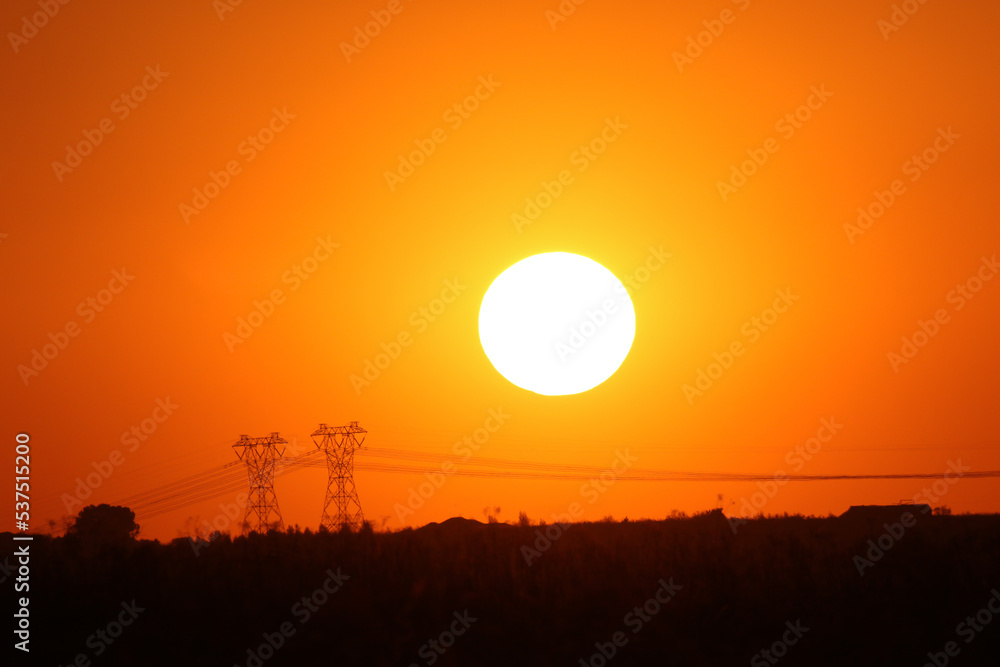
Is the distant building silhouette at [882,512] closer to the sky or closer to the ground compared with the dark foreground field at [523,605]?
closer to the sky

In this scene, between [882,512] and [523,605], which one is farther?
[882,512]

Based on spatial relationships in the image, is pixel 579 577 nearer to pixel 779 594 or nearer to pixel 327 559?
pixel 779 594

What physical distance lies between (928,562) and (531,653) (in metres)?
10.7

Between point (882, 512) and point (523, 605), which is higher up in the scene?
point (882, 512)

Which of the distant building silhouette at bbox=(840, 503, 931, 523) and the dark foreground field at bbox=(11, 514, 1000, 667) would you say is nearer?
the dark foreground field at bbox=(11, 514, 1000, 667)

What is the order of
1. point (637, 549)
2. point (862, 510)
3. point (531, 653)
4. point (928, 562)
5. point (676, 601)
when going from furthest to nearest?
1. point (862, 510)
2. point (637, 549)
3. point (928, 562)
4. point (676, 601)
5. point (531, 653)

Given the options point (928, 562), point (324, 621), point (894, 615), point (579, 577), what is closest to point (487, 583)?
point (579, 577)

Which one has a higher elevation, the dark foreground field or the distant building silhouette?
the distant building silhouette

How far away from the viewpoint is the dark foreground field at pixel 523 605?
20688 millimetres

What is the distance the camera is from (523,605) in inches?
865

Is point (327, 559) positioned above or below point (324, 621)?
above

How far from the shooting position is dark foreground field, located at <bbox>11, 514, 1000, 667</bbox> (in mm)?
20688

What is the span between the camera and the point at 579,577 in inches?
917

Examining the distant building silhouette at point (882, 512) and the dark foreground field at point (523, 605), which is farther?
the distant building silhouette at point (882, 512)
